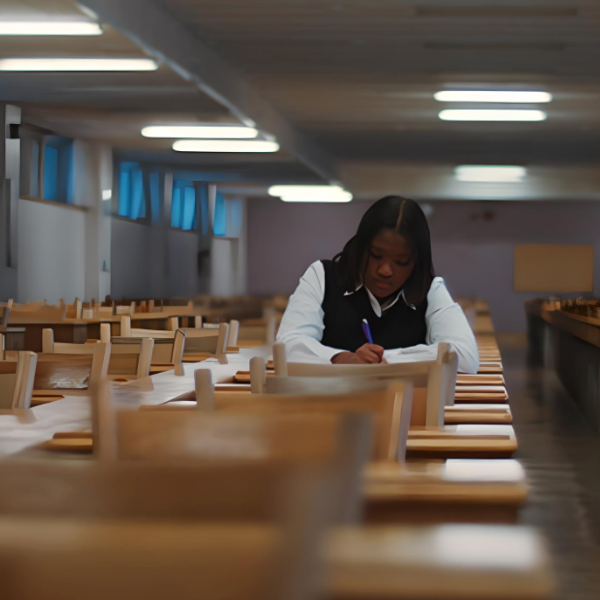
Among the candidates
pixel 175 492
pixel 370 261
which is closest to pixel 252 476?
pixel 175 492

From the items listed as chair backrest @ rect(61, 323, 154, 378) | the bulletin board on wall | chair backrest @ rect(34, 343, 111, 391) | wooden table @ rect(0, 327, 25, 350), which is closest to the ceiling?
wooden table @ rect(0, 327, 25, 350)

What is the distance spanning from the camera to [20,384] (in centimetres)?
280

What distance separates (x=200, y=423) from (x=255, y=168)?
1330 cm

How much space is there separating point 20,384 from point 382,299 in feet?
3.67

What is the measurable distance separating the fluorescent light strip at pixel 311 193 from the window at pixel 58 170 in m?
5.54

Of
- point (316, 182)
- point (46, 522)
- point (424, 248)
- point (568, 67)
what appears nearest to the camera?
point (46, 522)

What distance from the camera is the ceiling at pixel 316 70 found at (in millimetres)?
7258

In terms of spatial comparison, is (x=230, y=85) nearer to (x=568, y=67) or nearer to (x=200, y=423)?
A: (x=568, y=67)

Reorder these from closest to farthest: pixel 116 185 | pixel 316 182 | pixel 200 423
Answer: pixel 200 423 < pixel 116 185 < pixel 316 182

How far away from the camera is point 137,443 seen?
125cm

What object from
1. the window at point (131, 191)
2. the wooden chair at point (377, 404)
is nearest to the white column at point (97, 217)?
the window at point (131, 191)

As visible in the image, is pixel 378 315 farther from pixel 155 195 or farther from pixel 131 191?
pixel 155 195

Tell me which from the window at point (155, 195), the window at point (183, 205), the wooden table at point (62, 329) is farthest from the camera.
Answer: the window at point (183, 205)

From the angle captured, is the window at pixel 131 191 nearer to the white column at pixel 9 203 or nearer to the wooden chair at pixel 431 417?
the white column at pixel 9 203
